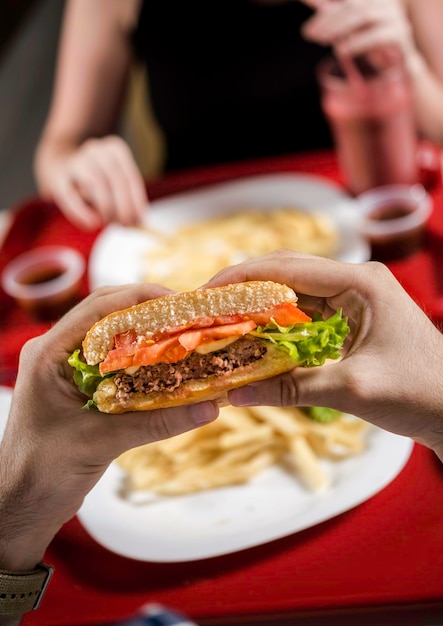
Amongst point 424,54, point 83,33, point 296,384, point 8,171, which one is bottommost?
point 8,171

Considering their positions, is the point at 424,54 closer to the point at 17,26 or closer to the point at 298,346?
the point at 17,26

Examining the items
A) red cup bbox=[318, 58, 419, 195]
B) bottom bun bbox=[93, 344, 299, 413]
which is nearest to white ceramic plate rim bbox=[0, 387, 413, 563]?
bottom bun bbox=[93, 344, 299, 413]

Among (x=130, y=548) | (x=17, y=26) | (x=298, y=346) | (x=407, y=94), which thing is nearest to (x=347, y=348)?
(x=298, y=346)

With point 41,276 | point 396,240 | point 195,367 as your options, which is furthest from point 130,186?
point 195,367

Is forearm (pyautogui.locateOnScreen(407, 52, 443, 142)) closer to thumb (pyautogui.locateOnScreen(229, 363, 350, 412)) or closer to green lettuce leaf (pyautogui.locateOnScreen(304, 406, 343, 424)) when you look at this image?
green lettuce leaf (pyautogui.locateOnScreen(304, 406, 343, 424))

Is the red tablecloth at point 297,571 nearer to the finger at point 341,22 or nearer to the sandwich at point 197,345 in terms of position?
the sandwich at point 197,345

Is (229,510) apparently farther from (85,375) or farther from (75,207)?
(75,207)
